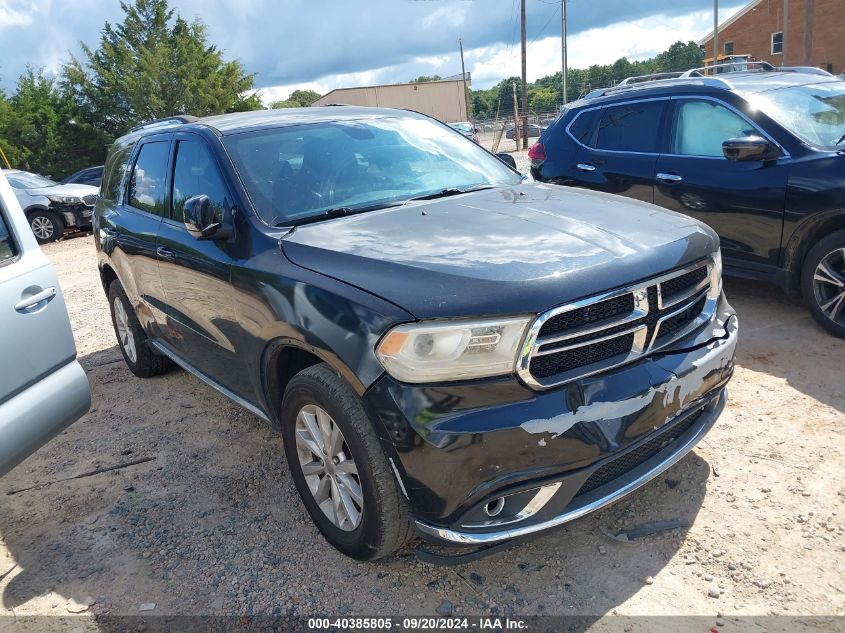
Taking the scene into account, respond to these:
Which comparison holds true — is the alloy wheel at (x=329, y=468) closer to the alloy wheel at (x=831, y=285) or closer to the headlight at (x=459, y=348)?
the headlight at (x=459, y=348)

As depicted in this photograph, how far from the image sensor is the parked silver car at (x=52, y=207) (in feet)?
46.8

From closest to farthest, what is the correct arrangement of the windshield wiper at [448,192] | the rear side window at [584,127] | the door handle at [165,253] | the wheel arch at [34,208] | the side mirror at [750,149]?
the windshield wiper at [448,192] → the door handle at [165,253] → the side mirror at [750,149] → the rear side window at [584,127] → the wheel arch at [34,208]

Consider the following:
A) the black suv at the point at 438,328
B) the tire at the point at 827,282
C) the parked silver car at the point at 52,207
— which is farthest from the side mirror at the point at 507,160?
the parked silver car at the point at 52,207

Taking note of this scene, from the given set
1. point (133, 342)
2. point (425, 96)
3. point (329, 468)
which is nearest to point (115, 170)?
point (133, 342)

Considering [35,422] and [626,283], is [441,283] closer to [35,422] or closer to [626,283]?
[626,283]

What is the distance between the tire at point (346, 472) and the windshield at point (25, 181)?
14.6 metres

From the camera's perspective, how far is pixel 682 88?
549cm

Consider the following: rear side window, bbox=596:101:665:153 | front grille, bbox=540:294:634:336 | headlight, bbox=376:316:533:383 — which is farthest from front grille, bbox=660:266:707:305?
rear side window, bbox=596:101:665:153

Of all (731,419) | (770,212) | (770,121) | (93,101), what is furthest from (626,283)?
(93,101)

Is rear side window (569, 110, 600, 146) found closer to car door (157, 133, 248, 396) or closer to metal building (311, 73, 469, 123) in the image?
car door (157, 133, 248, 396)

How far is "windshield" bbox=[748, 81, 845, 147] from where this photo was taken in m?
4.77

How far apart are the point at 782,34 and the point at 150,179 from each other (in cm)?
4161

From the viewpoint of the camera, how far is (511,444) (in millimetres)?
2174

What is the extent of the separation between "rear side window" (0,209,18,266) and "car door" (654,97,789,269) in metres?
4.62
